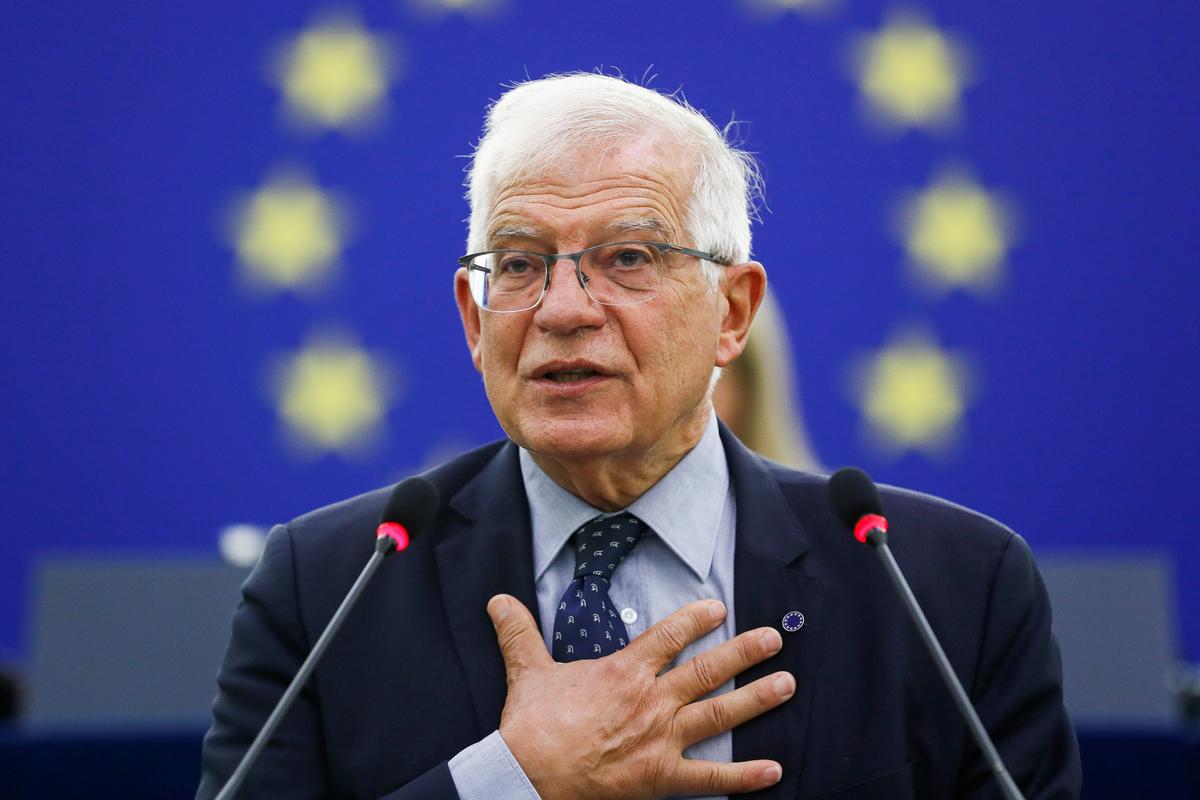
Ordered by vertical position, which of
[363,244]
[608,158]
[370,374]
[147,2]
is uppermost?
[147,2]

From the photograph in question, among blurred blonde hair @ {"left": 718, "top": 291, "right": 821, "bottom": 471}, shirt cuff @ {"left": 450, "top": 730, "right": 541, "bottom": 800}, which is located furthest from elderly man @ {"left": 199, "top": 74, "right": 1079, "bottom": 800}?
blurred blonde hair @ {"left": 718, "top": 291, "right": 821, "bottom": 471}

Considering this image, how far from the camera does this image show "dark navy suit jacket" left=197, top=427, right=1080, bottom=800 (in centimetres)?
167

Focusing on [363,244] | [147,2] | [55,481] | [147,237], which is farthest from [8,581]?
[147,2]

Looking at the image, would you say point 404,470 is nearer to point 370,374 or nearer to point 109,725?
point 370,374

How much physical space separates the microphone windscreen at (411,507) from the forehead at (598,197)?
1.21ft

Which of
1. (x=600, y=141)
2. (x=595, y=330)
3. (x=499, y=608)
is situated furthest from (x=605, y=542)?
(x=600, y=141)

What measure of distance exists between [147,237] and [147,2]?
798mm

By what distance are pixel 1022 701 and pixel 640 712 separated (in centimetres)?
47

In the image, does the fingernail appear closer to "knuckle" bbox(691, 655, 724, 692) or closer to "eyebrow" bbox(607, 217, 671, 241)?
"knuckle" bbox(691, 655, 724, 692)

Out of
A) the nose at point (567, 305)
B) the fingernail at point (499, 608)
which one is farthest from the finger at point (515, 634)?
the nose at point (567, 305)

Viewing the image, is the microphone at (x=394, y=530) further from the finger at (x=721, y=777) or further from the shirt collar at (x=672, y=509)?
the finger at (x=721, y=777)

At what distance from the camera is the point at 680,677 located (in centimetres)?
163

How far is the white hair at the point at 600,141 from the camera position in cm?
179

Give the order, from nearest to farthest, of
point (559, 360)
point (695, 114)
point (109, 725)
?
point (559, 360) → point (695, 114) → point (109, 725)
